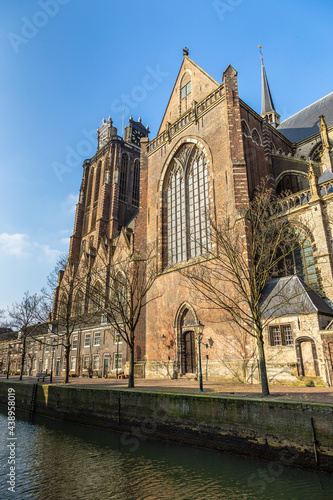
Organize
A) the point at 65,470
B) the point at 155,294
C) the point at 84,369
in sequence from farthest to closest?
the point at 84,369 → the point at 155,294 → the point at 65,470

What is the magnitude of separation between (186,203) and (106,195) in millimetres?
25442

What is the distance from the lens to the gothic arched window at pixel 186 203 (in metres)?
22.5

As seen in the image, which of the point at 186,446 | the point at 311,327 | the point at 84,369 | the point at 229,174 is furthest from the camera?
the point at 84,369

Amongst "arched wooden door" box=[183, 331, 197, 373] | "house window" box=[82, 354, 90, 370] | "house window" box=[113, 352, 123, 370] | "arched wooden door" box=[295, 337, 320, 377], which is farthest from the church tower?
"arched wooden door" box=[295, 337, 320, 377]

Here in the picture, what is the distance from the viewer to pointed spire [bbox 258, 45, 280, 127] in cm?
4750

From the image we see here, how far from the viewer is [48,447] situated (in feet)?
36.3

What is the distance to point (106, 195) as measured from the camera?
46812 mm

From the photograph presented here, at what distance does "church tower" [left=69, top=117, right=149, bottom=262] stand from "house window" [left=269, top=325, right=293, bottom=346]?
30.5 meters

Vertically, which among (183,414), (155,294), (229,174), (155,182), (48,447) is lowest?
(48,447)

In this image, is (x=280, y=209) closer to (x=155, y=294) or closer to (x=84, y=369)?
(x=155, y=294)

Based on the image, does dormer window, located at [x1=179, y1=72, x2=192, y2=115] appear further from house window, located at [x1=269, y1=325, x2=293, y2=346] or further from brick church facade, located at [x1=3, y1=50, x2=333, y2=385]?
house window, located at [x1=269, y1=325, x2=293, y2=346]

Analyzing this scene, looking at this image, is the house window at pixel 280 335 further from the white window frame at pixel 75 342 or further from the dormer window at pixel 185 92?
the white window frame at pixel 75 342

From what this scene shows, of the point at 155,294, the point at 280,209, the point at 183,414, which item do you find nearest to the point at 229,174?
the point at 280,209

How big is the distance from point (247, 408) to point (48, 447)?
6984 millimetres
